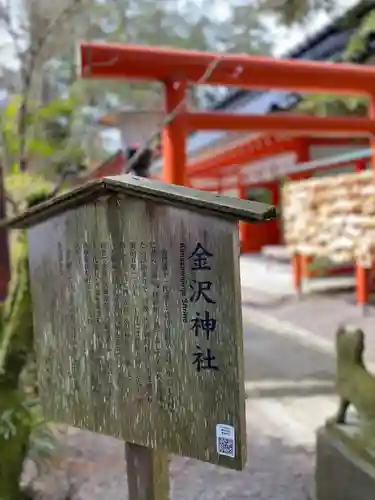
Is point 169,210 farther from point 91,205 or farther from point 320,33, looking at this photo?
point 320,33

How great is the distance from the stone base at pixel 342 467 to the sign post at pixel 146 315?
885 millimetres

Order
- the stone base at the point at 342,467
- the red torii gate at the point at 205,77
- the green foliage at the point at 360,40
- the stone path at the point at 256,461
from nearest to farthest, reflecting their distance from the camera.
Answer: the stone base at the point at 342,467 → the stone path at the point at 256,461 → the red torii gate at the point at 205,77 → the green foliage at the point at 360,40

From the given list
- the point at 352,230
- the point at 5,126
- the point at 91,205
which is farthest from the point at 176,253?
the point at 352,230

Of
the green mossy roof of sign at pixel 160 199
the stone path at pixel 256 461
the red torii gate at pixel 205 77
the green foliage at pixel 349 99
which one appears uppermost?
the green foliage at pixel 349 99

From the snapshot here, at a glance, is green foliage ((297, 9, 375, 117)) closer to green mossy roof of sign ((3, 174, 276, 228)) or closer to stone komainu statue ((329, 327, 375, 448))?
stone komainu statue ((329, 327, 375, 448))

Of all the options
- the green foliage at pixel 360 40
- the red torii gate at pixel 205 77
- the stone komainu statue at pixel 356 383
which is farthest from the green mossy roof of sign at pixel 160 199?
the green foliage at pixel 360 40

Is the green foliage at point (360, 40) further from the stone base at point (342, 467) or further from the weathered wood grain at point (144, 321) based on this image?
the weathered wood grain at point (144, 321)

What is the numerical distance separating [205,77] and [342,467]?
2.11 m

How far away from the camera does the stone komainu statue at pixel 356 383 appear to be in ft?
7.04

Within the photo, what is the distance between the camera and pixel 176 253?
1357 millimetres

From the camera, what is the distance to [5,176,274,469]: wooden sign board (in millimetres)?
A: 1327

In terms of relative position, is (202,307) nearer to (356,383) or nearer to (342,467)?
(356,383)

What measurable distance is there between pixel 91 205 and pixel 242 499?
1640mm

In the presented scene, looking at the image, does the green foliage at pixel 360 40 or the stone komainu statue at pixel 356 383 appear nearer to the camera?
the stone komainu statue at pixel 356 383
